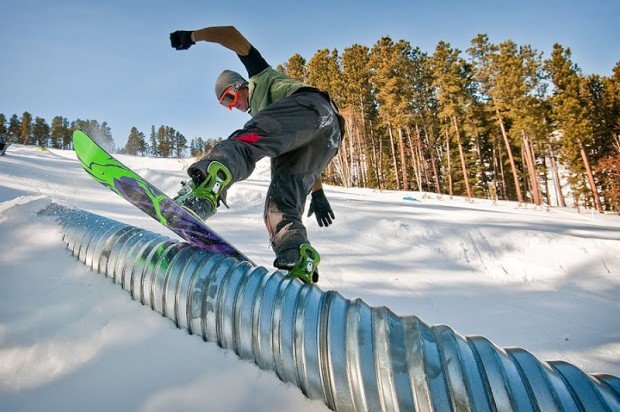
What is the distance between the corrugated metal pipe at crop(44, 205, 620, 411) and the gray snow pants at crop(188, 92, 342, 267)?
1.50 feet

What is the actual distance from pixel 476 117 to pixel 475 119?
2.53 feet

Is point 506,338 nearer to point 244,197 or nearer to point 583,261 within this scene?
point 583,261

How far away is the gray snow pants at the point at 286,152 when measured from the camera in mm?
1450

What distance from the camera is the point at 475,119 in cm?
2552

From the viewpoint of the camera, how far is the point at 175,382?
0.92m

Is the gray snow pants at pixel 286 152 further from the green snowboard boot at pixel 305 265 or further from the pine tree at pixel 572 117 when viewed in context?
the pine tree at pixel 572 117

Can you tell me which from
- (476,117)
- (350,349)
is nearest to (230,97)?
(350,349)

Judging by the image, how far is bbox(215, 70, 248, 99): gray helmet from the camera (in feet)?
7.49

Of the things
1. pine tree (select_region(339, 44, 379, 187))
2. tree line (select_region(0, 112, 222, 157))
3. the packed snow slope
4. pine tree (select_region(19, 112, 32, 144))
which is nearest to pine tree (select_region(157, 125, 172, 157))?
tree line (select_region(0, 112, 222, 157))

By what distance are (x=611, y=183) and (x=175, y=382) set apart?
1273 inches

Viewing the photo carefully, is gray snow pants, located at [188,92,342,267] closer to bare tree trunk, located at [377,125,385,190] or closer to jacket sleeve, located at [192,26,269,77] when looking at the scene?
jacket sleeve, located at [192,26,269,77]

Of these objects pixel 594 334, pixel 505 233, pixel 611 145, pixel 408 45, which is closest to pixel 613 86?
pixel 611 145

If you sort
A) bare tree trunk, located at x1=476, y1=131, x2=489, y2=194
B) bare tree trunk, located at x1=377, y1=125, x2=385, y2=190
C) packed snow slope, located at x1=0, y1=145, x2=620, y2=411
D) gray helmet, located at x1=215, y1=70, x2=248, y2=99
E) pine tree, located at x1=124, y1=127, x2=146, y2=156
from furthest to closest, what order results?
pine tree, located at x1=124, y1=127, x2=146, y2=156 → bare tree trunk, located at x1=377, y1=125, x2=385, y2=190 → bare tree trunk, located at x1=476, y1=131, x2=489, y2=194 → gray helmet, located at x1=215, y1=70, x2=248, y2=99 → packed snow slope, located at x1=0, y1=145, x2=620, y2=411

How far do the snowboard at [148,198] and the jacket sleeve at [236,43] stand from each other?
0.85 meters
